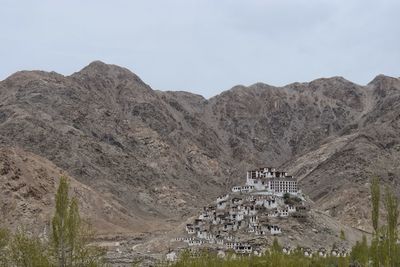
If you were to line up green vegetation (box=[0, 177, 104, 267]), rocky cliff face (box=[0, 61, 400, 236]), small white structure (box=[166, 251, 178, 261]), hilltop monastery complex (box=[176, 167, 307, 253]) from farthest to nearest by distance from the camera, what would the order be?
rocky cliff face (box=[0, 61, 400, 236]) → hilltop monastery complex (box=[176, 167, 307, 253]) → small white structure (box=[166, 251, 178, 261]) → green vegetation (box=[0, 177, 104, 267])

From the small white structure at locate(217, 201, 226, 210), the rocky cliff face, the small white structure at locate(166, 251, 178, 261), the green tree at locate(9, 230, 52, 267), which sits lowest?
the small white structure at locate(166, 251, 178, 261)

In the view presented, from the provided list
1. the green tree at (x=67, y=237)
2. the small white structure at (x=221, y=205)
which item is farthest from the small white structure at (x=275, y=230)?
the green tree at (x=67, y=237)

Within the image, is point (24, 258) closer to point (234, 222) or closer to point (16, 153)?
point (234, 222)

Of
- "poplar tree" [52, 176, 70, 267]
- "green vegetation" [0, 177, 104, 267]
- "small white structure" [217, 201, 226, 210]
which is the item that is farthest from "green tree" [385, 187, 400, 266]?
"small white structure" [217, 201, 226, 210]

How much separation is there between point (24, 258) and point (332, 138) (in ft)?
581

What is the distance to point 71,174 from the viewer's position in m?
156

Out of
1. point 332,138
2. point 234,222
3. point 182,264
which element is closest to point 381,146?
point 332,138

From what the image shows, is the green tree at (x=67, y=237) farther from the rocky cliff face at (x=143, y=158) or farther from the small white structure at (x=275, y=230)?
the rocky cliff face at (x=143, y=158)

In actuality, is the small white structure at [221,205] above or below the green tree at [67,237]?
above

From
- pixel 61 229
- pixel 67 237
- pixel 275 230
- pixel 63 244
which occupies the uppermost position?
pixel 275 230

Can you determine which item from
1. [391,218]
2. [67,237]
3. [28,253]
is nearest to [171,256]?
[391,218]

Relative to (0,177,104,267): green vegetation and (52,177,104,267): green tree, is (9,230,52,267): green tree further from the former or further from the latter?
(52,177,104,267): green tree

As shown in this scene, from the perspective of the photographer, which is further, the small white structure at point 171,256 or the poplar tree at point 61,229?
the small white structure at point 171,256

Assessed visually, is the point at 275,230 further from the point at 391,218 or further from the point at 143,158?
the point at 143,158
